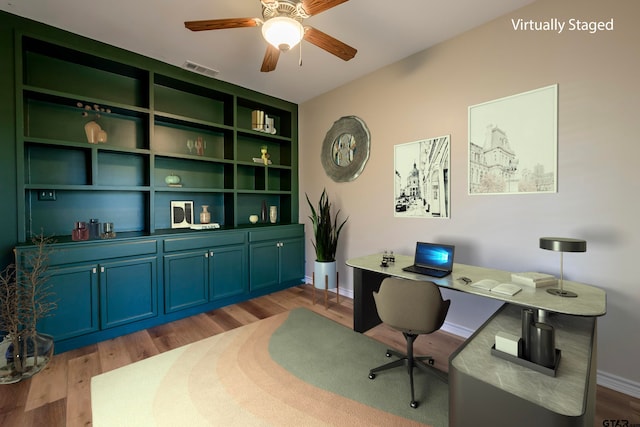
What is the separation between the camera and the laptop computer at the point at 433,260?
2.12 metres

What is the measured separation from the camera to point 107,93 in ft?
9.48

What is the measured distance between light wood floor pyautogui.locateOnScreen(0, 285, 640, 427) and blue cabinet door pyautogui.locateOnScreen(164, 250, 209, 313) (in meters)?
0.21

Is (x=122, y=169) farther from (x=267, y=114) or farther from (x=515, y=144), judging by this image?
(x=515, y=144)

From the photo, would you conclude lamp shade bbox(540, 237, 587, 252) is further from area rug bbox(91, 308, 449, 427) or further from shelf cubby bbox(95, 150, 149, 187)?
shelf cubby bbox(95, 150, 149, 187)

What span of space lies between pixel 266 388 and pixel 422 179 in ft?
7.81

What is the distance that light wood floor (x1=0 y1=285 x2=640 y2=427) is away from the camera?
5.37ft

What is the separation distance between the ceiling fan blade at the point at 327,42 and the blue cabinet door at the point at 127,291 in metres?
2.57

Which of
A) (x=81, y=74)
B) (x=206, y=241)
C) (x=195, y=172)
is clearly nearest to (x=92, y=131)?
(x=81, y=74)

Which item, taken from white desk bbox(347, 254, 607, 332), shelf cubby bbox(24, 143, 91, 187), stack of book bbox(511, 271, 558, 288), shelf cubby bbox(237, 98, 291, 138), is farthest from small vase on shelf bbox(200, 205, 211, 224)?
stack of book bbox(511, 271, 558, 288)

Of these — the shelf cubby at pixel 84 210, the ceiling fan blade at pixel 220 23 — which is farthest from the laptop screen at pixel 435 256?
the shelf cubby at pixel 84 210

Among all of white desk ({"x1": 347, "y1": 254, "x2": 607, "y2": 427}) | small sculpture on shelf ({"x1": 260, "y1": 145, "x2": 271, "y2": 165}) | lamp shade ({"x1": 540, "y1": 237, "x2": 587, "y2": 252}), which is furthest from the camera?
small sculpture on shelf ({"x1": 260, "y1": 145, "x2": 271, "y2": 165})

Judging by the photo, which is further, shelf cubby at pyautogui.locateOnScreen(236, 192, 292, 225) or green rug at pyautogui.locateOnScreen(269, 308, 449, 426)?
shelf cubby at pyautogui.locateOnScreen(236, 192, 292, 225)

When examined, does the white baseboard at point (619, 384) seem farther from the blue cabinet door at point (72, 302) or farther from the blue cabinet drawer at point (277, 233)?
the blue cabinet door at point (72, 302)

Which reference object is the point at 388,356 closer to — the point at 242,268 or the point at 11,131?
the point at 242,268
